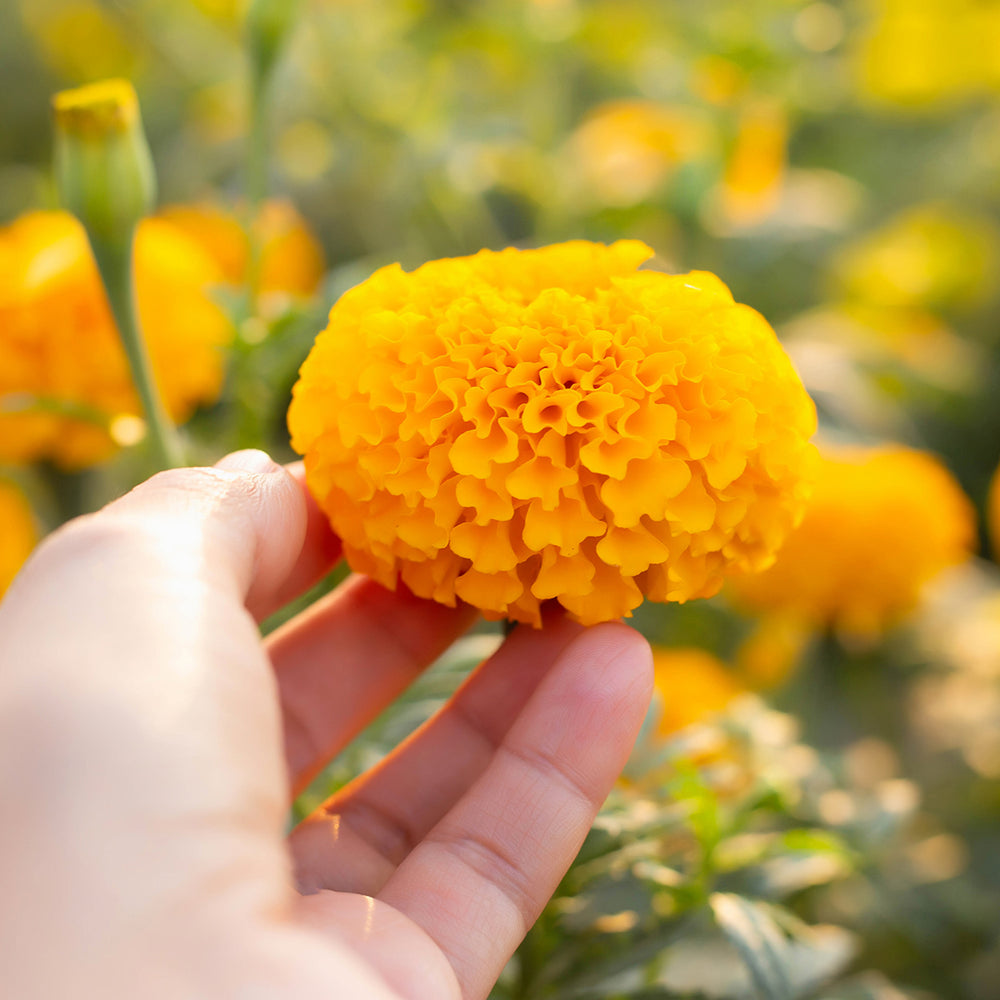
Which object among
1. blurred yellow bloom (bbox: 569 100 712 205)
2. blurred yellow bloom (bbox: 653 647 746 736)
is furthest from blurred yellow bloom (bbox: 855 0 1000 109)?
blurred yellow bloom (bbox: 653 647 746 736)

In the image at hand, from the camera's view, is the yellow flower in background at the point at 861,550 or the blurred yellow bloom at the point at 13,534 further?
the yellow flower in background at the point at 861,550

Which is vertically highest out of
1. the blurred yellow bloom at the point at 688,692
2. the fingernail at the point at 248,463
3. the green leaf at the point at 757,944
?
the fingernail at the point at 248,463

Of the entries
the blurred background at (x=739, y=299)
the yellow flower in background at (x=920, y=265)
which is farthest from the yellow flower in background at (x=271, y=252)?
the yellow flower in background at (x=920, y=265)

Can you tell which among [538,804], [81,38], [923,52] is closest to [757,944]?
[538,804]

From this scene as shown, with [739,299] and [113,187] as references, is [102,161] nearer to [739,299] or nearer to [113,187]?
[113,187]

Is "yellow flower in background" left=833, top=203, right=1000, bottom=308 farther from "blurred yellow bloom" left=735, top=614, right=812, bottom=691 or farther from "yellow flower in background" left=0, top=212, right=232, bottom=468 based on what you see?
"yellow flower in background" left=0, top=212, right=232, bottom=468

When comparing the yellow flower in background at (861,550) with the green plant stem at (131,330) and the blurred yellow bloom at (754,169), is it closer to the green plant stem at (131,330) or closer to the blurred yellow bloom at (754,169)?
the blurred yellow bloom at (754,169)

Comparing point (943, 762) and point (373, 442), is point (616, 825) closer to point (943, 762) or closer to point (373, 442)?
point (373, 442)
